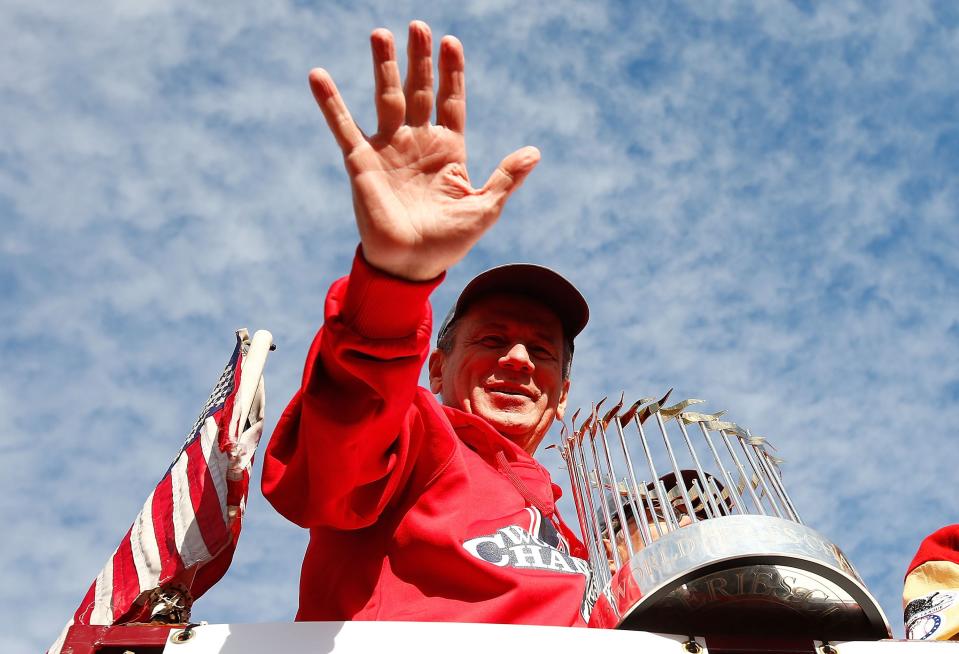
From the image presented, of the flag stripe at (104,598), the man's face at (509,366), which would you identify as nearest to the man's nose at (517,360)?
the man's face at (509,366)

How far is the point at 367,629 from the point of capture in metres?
2.21

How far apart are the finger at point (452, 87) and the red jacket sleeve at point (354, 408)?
0.47 meters

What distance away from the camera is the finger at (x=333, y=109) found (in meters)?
2.53

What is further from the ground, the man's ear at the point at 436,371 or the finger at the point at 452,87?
the man's ear at the point at 436,371

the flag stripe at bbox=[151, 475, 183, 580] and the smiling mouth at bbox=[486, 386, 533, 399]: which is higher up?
the smiling mouth at bbox=[486, 386, 533, 399]

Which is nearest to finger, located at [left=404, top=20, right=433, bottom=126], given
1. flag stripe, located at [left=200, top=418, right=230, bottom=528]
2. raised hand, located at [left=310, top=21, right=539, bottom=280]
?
raised hand, located at [left=310, top=21, right=539, bottom=280]

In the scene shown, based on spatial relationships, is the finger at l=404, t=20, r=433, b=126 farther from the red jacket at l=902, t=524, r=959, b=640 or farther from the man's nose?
the red jacket at l=902, t=524, r=959, b=640

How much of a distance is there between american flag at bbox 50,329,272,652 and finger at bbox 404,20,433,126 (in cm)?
111

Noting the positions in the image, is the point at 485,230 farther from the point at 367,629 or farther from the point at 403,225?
the point at 367,629

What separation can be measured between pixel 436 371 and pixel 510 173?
2.29 metres

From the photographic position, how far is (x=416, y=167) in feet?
8.46

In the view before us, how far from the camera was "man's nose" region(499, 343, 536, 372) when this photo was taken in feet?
13.5

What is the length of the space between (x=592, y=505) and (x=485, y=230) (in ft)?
4.16

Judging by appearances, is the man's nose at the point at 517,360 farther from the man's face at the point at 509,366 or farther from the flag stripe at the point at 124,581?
the flag stripe at the point at 124,581
